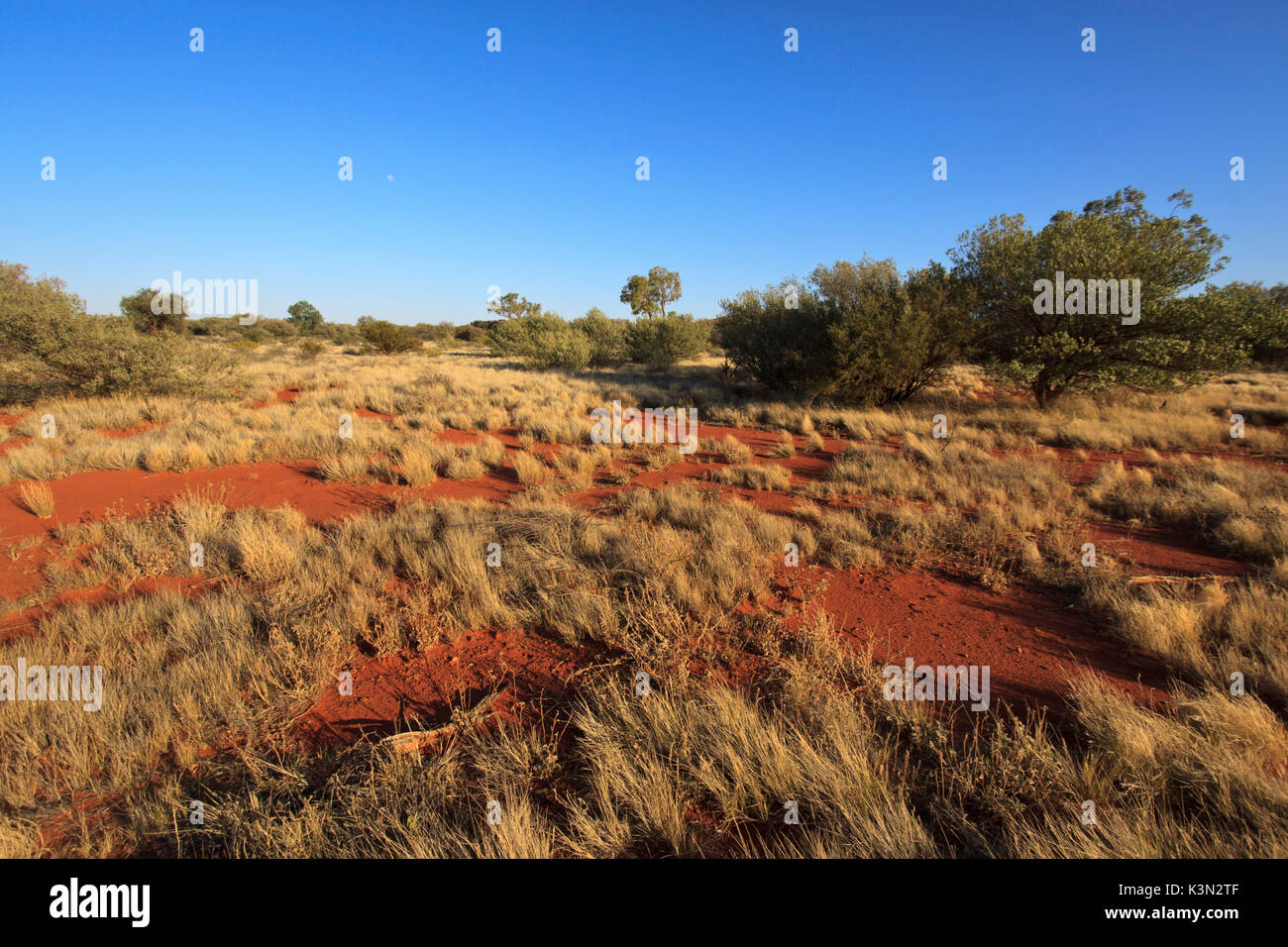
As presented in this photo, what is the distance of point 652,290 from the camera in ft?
148

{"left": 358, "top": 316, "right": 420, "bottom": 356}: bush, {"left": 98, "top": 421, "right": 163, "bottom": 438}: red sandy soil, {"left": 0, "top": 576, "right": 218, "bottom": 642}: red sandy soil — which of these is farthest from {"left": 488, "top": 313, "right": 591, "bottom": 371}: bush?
{"left": 0, "top": 576, "right": 218, "bottom": 642}: red sandy soil

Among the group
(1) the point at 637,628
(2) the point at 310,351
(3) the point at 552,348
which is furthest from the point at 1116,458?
(2) the point at 310,351

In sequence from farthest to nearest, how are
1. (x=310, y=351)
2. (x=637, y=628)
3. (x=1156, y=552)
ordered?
(x=310, y=351) < (x=1156, y=552) < (x=637, y=628)

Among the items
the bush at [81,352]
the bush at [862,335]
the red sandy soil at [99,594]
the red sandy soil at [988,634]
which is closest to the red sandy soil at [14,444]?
the bush at [81,352]

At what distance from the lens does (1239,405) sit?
45.1 feet

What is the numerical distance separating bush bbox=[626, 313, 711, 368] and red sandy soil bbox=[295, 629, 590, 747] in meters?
25.7

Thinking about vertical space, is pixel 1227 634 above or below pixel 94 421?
below

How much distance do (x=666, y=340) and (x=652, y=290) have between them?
763 inches

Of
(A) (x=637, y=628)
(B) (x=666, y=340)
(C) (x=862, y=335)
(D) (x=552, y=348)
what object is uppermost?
(B) (x=666, y=340)

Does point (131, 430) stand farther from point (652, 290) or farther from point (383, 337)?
point (652, 290)
